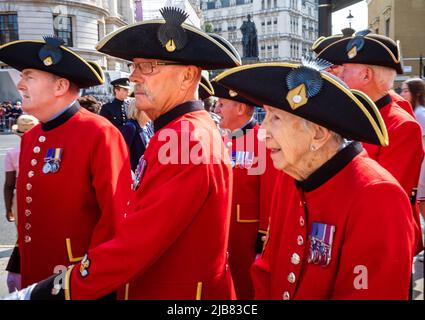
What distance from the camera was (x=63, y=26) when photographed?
4384 centimetres

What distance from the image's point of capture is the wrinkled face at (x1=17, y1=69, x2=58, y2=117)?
10.2 ft

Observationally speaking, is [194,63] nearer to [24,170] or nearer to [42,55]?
[42,55]

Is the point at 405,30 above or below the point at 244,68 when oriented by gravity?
above

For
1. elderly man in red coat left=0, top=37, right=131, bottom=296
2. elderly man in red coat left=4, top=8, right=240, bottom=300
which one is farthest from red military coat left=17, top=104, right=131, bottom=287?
elderly man in red coat left=4, top=8, right=240, bottom=300

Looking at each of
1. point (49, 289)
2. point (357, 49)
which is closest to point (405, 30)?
point (357, 49)

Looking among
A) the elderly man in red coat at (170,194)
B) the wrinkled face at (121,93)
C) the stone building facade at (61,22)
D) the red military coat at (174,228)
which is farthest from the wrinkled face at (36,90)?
the stone building facade at (61,22)

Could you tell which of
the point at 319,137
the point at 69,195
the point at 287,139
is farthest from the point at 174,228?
the point at 69,195

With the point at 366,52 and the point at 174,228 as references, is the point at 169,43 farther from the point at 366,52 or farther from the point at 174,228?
the point at 366,52

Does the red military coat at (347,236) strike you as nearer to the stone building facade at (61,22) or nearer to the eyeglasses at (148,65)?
the eyeglasses at (148,65)

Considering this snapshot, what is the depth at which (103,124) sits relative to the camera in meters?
3.13

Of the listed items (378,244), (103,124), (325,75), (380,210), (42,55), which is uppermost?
(42,55)

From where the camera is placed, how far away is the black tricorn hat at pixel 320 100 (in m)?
1.92

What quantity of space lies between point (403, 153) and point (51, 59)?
8.17ft

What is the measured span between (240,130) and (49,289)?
2300mm
